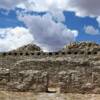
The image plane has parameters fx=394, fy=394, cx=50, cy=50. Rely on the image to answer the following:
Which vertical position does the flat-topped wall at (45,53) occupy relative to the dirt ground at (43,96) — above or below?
above

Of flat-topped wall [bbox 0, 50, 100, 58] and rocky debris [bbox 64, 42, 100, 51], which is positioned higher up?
rocky debris [bbox 64, 42, 100, 51]

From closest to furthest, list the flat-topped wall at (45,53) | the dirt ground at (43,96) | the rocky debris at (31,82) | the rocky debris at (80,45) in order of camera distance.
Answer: the dirt ground at (43,96), the rocky debris at (31,82), the flat-topped wall at (45,53), the rocky debris at (80,45)

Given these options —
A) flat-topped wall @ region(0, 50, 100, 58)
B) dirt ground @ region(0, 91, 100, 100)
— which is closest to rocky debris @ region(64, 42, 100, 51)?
flat-topped wall @ region(0, 50, 100, 58)

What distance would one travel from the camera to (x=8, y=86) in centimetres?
1584

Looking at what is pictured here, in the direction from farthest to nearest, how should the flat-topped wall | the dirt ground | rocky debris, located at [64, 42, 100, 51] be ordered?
rocky debris, located at [64, 42, 100, 51]
the flat-topped wall
the dirt ground

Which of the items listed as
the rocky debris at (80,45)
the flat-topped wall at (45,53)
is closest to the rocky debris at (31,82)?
the flat-topped wall at (45,53)

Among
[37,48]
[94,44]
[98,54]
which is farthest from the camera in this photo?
[37,48]

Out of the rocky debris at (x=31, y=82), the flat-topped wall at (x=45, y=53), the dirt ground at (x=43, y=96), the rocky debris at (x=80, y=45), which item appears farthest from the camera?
the rocky debris at (x=80, y=45)

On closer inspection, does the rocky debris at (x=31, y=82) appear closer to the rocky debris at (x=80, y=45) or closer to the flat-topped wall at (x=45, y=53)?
the flat-topped wall at (x=45, y=53)

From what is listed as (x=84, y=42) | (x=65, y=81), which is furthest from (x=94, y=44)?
(x=65, y=81)

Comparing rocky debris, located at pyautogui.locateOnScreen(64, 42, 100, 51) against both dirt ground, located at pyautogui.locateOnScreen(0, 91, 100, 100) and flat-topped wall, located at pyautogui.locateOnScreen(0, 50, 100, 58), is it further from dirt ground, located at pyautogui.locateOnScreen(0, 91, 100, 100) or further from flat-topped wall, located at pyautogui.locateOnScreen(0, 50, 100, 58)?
dirt ground, located at pyautogui.locateOnScreen(0, 91, 100, 100)

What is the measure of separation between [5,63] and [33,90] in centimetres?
1475

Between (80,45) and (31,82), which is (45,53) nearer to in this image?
(80,45)

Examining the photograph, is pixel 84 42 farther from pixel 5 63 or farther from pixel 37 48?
pixel 5 63
